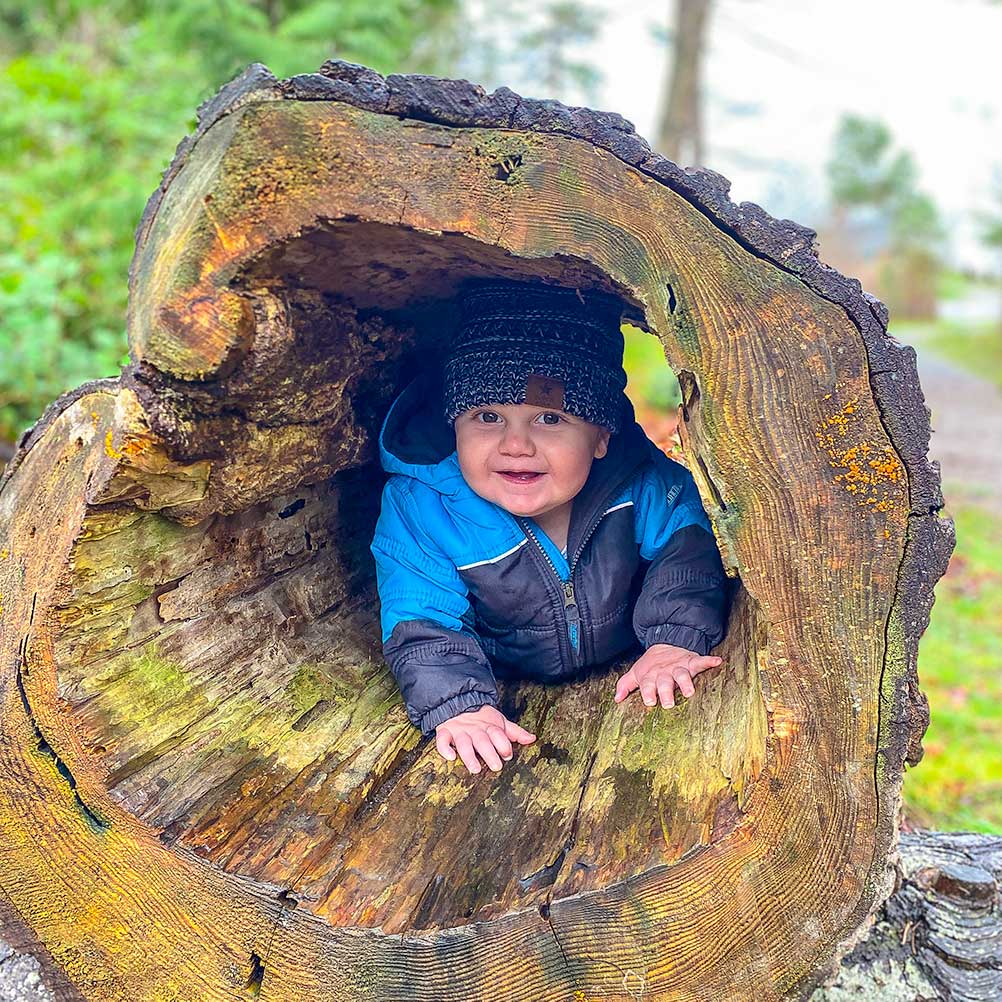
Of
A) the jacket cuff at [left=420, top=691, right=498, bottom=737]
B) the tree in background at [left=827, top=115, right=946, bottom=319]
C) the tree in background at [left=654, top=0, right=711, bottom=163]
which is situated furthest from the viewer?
the tree in background at [left=827, top=115, right=946, bottom=319]

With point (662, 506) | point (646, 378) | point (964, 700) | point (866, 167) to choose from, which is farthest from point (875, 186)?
point (662, 506)

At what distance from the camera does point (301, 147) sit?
1.44 meters

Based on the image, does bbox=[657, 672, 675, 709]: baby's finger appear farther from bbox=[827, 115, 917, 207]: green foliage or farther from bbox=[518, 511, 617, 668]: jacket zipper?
bbox=[827, 115, 917, 207]: green foliage

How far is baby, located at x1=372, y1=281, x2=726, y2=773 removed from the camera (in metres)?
2.29

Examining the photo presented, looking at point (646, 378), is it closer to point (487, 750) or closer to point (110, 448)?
point (487, 750)

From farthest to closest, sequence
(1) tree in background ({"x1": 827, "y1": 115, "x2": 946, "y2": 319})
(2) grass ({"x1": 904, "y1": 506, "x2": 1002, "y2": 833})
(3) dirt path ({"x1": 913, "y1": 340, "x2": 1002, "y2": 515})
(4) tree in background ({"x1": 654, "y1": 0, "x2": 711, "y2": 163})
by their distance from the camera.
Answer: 1. (1) tree in background ({"x1": 827, "y1": 115, "x2": 946, "y2": 319})
2. (4) tree in background ({"x1": 654, "y1": 0, "x2": 711, "y2": 163})
3. (3) dirt path ({"x1": 913, "y1": 340, "x2": 1002, "y2": 515})
4. (2) grass ({"x1": 904, "y1": 506, "x2": 1002, "y2": 833})

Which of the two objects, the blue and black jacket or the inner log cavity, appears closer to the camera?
the inner log cavity

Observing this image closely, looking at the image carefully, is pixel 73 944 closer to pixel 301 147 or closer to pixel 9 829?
pixel 9 829

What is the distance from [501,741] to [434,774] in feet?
0.61

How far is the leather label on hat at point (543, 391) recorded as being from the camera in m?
2.33

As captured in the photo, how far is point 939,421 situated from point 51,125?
1326 centimetres

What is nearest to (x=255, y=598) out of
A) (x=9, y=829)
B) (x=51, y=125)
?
(x=9, y=829)

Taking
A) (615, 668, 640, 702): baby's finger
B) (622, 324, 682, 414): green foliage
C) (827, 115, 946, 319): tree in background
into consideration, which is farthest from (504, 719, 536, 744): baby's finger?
(827, 115, 946, 319): tree in background

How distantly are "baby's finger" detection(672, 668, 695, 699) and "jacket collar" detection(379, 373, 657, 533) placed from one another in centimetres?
52
